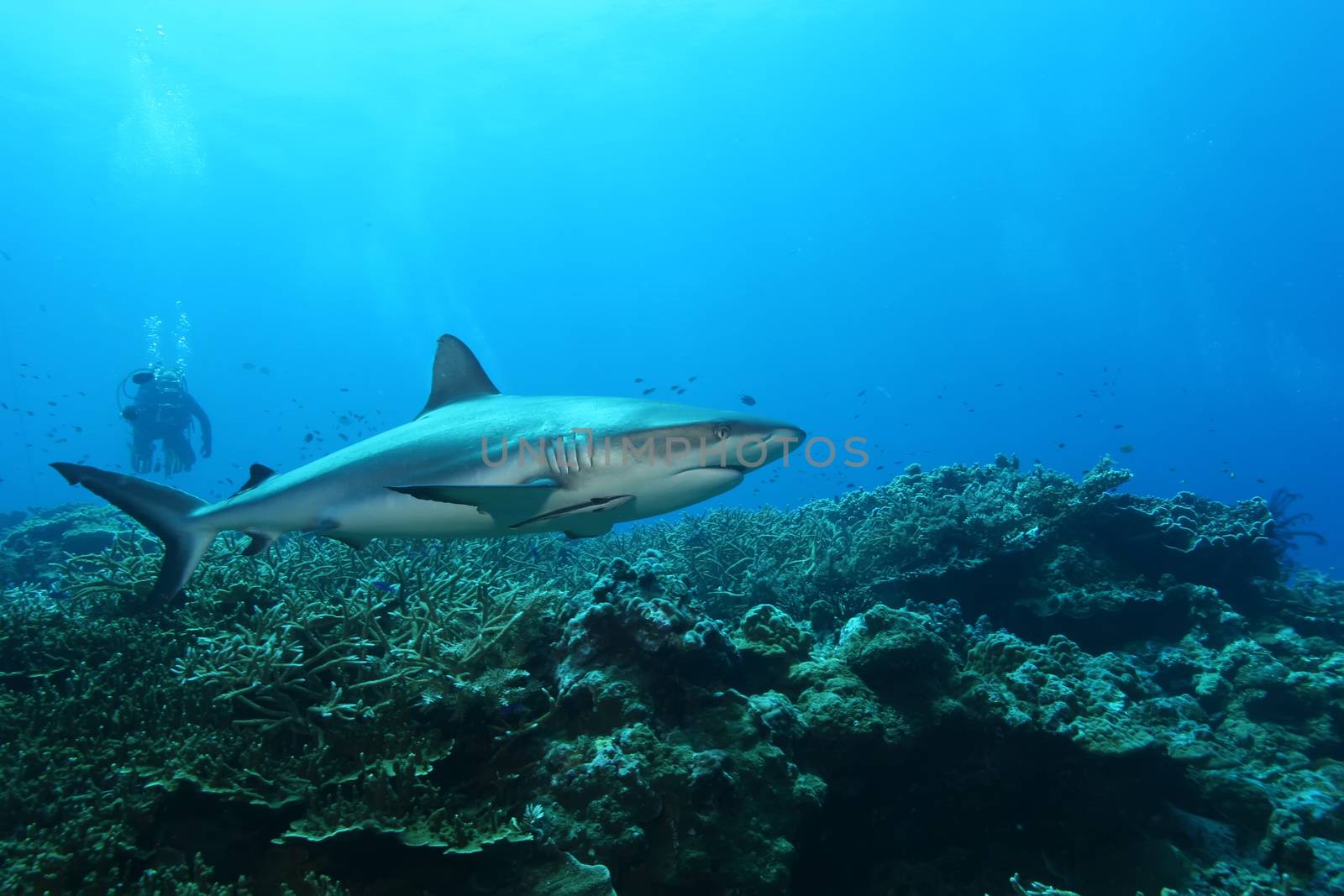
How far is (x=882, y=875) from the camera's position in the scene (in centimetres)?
429

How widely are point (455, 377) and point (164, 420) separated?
26728mm

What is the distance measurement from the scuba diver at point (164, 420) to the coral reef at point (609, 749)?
71.1ft

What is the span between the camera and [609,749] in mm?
3377

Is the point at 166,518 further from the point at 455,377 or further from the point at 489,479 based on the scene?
the point at 489,479

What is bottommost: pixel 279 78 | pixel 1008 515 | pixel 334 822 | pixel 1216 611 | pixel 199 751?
pixel 334 822

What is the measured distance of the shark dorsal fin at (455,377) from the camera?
537cm

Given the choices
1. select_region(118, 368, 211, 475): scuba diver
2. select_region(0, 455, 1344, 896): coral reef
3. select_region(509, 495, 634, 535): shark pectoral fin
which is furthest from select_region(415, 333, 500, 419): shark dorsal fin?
Answer: select_region(118, 368, 211, 475): scuba diver

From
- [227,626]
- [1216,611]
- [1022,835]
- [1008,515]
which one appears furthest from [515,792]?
[1216,611]

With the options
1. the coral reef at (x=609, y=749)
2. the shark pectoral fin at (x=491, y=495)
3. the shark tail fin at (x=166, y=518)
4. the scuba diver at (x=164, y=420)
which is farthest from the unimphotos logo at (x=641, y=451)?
the scuba diver at (x=164, y=420)

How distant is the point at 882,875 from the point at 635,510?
323 centimetres

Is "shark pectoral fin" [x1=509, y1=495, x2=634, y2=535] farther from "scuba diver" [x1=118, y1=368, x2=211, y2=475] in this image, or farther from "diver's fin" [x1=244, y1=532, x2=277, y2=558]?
"scuba diver" [x1=118, y1=368, x2=211, y2=475]

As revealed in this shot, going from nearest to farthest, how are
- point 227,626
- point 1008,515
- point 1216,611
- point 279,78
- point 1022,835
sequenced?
point 1022,835
point 227,626
point 1216,611
point 1008,515
point 279,78

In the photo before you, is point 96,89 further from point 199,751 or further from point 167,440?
point 199,751

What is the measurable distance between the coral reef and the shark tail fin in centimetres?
49
